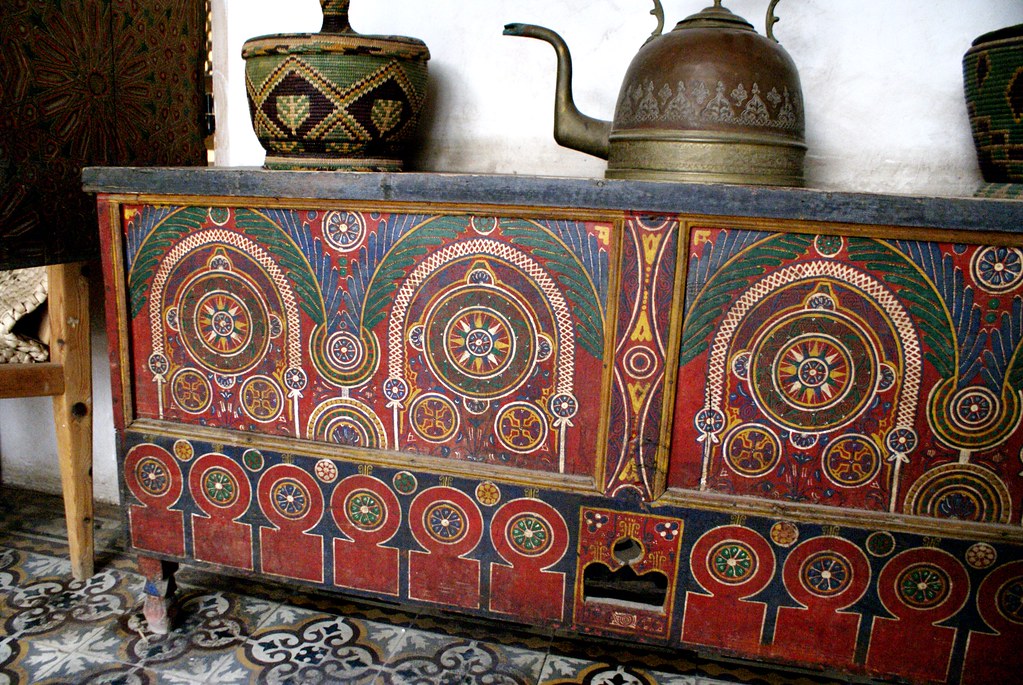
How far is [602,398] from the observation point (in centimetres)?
114

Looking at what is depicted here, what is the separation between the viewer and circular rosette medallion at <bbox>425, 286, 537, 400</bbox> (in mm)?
1149

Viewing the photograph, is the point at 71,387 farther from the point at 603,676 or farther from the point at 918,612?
the point at 918,612

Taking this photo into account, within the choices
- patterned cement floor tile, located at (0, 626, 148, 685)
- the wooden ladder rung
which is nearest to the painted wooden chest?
patterned cement floor tile, located at (0, 626, 148, 685)

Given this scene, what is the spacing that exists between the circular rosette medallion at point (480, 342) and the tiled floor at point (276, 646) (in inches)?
21.1

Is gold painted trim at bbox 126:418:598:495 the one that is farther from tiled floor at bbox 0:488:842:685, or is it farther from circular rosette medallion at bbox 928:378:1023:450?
circular rosette medallion at bbox 928:378:1023:450

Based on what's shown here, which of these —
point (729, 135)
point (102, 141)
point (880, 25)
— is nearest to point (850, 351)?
point (729, 135)

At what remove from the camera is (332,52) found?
1.27 metres

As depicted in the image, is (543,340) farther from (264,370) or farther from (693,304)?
(264,370)

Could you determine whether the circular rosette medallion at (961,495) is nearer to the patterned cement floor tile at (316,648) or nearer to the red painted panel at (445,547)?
the red painted panel at (445,547)

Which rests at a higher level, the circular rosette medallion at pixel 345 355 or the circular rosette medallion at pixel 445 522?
the circular rosette medallion at pixel 345 355

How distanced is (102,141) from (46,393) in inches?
21.0

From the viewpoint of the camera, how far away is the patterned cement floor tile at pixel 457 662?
132 cm

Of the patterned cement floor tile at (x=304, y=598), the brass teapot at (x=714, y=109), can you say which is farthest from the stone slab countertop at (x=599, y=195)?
the patterned cement floor tile at (x=304, y=598)

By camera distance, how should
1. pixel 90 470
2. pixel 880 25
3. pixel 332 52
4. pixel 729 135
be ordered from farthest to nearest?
pixel 90 470 → pixel 880 25 → pixel 332 52 → pixel 729 135
